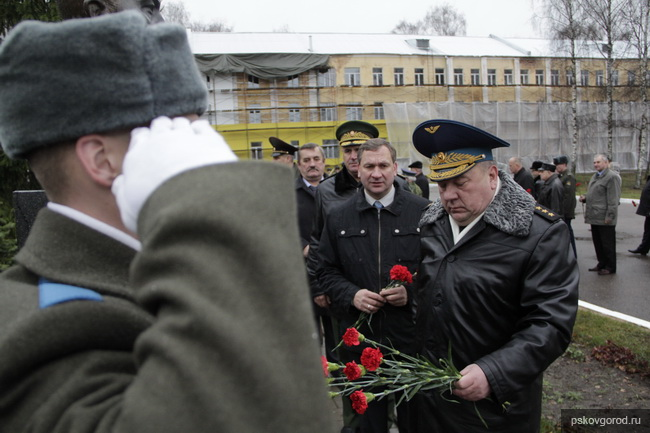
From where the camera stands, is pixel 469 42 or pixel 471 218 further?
pixel 469 42

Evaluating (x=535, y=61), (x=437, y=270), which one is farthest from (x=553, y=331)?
(x=535, y=61)

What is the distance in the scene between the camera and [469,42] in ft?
133

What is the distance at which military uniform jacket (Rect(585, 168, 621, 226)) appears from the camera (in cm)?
880

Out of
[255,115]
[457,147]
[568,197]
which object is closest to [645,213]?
[568,197]

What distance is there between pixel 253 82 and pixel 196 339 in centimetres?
3540

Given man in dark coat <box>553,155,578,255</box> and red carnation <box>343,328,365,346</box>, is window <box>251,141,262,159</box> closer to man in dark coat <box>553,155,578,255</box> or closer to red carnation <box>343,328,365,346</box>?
man in dark coat <box>553,155,578,255</box>

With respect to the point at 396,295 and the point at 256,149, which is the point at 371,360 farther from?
the point at 256,149

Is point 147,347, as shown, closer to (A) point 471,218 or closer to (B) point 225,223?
(B) point 225,223

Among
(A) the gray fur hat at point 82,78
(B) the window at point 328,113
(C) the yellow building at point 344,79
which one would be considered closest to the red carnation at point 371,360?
(A) the gray fur hat at point 82,78

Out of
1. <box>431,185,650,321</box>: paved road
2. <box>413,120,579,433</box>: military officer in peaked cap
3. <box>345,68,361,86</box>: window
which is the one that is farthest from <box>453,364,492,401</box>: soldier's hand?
<box>345,68,361,86</box>: window

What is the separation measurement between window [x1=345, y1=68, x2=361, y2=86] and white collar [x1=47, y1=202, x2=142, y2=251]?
117 feet

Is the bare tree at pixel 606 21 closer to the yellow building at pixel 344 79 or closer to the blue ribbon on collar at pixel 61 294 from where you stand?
the yellow building at pixel 344 79

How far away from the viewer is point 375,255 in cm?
369

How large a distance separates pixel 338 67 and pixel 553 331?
1363 inches
